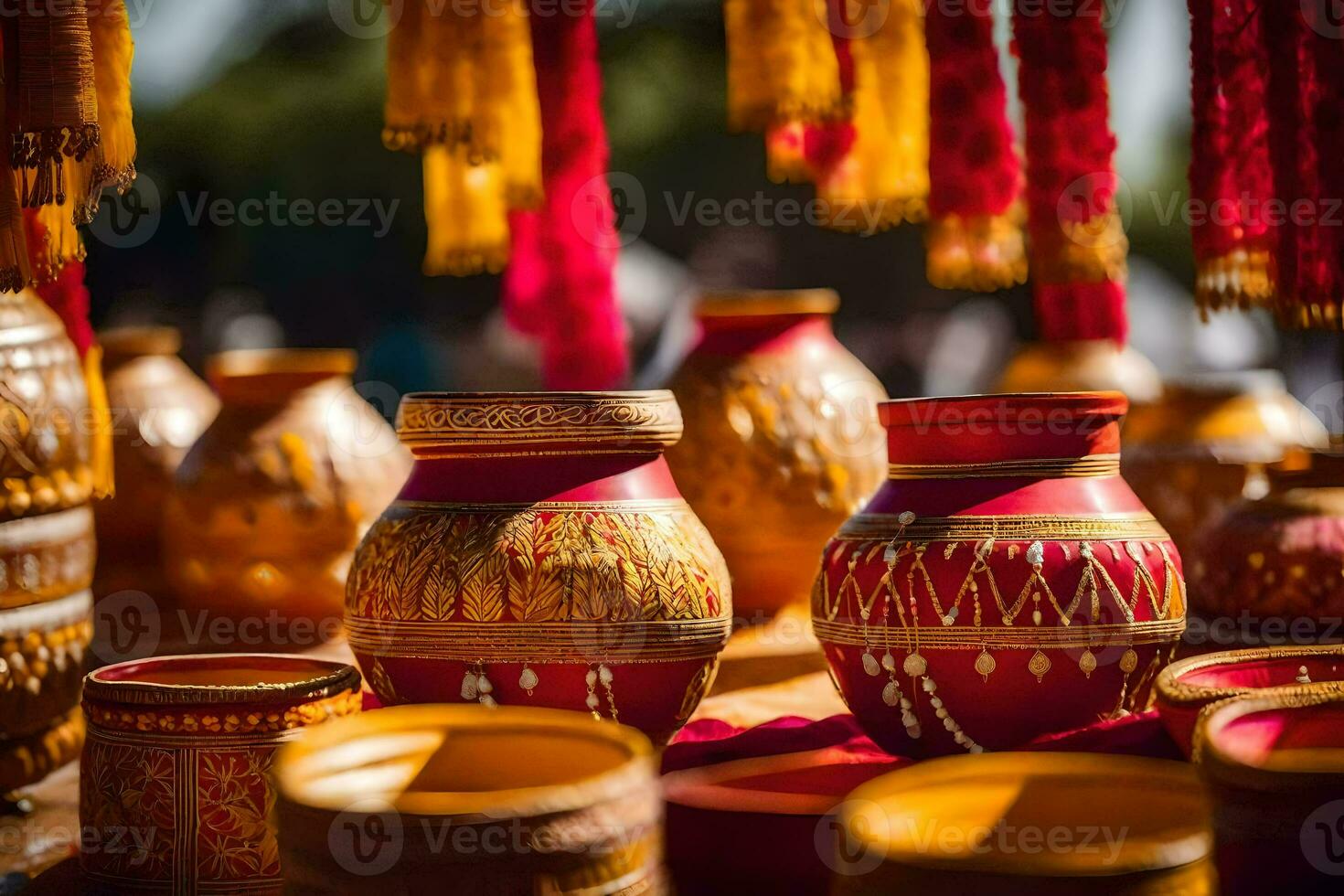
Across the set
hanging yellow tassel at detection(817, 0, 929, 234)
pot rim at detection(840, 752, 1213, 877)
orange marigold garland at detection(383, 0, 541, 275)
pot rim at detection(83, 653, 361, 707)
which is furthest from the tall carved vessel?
hanging yellow tassel at detection(817, 0, 929, 234)

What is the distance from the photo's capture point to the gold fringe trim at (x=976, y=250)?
2.42 m

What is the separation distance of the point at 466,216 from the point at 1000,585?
1987mm

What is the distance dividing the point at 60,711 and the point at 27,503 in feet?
0.84

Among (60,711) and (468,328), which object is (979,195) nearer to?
(60,711)

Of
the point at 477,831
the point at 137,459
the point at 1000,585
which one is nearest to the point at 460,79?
the point at 137,459

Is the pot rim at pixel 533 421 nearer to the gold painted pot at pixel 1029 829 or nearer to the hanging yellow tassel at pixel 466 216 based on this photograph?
the gold painted pot at pixel 1029 829

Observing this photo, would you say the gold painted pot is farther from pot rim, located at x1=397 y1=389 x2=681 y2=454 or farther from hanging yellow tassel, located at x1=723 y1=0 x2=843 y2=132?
hanging yellow tassel, located at x1=723 y1=0 x2=843 y2=132

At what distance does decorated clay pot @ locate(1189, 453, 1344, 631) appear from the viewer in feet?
5.38

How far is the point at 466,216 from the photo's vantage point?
9.89ft

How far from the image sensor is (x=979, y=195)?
236cm

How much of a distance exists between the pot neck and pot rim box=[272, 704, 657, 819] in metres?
1.39

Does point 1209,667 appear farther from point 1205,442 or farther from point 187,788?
point 1205,442

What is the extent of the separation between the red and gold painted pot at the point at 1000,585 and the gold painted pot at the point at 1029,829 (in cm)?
38

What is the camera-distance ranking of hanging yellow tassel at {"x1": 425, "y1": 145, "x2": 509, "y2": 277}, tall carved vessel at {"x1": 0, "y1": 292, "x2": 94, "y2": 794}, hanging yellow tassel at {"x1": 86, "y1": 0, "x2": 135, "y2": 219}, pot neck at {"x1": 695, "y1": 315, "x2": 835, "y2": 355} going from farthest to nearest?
1. hanging yellow tassel at {"x1": 425, "y1": 145, "x2": 509, "y2": 277}
2. pot neck at {"x1": 695, "y1": 315, "x2": 835, "y2": 355}
3. tall carved vessel at {"x1": 0, "y1": 292, "x2": 94, "y2": 794}
4. hanging yellow tassel at {"x1": 86, "y1": 0, "x2": 135, "y2": 219}
